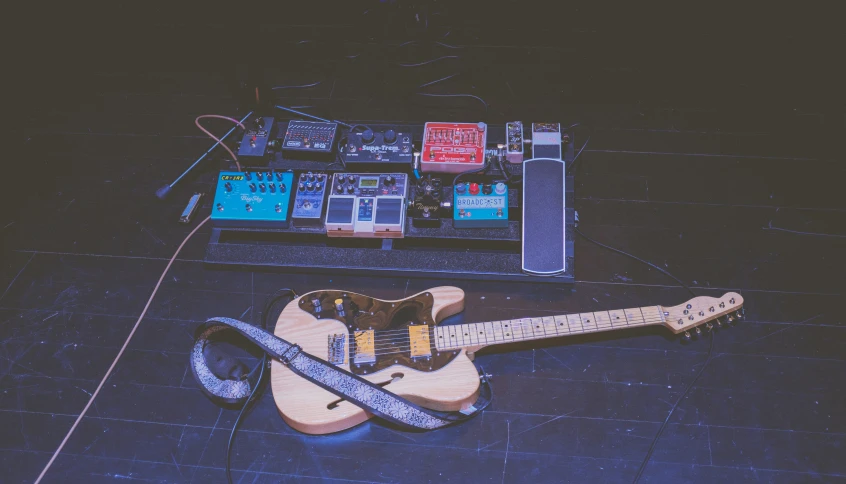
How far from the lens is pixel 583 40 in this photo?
144 inches

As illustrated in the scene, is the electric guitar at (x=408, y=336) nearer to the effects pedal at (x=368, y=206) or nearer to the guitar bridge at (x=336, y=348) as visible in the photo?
the guitar bridge at (x=336, y=348)

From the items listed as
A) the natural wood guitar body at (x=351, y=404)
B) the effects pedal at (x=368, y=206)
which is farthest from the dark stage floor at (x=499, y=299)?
the effects pedal at (x=368, y=206)

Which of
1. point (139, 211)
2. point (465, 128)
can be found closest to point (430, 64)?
point (465, 128)

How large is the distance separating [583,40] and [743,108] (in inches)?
38.6

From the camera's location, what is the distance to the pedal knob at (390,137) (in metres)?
2.90

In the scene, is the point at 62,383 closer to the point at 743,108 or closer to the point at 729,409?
the point at 729,409

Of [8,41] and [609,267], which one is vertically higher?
[8,41]

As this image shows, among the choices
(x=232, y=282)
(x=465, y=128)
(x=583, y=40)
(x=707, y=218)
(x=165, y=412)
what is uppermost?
(x=583, y=40)

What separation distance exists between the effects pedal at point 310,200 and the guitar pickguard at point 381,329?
405 mm

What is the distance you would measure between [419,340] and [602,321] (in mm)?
745

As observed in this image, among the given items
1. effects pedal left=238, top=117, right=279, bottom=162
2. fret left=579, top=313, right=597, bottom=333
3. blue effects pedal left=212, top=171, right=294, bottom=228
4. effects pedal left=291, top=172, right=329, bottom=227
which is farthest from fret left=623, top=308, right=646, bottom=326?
effects pedal left=238, top=117, right=279, bottom=162

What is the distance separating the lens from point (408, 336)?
2.43 m

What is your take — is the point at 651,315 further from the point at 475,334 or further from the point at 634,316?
the point at 475,334

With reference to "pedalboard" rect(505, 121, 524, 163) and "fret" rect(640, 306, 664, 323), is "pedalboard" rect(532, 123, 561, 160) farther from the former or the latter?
"fret" rect(640, 306, 664, 323)
